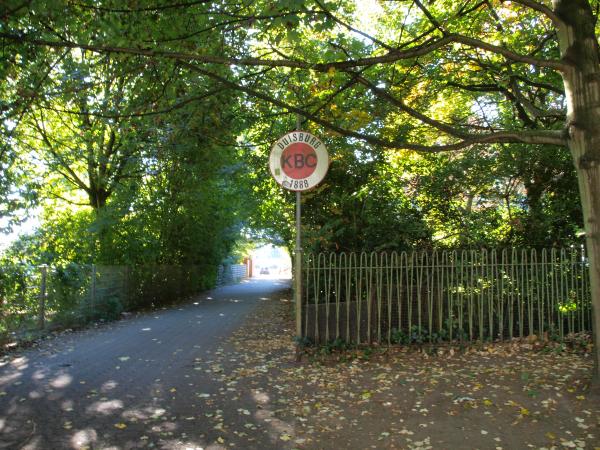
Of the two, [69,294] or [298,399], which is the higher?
[69,294]

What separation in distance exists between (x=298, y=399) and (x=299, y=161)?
3.24 metres

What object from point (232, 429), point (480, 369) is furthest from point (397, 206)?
point (232, 429)

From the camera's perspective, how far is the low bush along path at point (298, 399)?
4.44 metres

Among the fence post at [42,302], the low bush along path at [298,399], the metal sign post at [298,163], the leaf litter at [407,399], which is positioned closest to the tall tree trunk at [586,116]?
the leaf litter at [407,399]

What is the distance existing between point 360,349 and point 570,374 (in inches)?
107

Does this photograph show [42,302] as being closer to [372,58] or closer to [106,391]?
[106,391]

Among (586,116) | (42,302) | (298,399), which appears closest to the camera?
(586,116)

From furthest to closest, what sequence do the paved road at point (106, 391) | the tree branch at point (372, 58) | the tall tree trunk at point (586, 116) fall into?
the tree branch at point (372, 58), the tall tree trunk at point (586, 116), the paved road at point (106, 391)

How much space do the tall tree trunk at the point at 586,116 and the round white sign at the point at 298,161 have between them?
312 cm

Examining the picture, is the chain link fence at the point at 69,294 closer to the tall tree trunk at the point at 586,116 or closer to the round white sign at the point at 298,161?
the round white sign at the point at 298,161

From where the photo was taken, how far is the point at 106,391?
5.88 metres

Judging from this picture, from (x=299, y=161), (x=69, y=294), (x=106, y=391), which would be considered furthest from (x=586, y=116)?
(x=69, y=294)

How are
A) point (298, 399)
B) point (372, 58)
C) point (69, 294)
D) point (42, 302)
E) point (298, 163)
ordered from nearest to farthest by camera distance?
point (298, 399) → point (372, 58) → point (298, 163) → point (42, 302) → point (69, 294)

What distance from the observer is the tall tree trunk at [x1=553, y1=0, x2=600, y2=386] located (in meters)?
5.18
